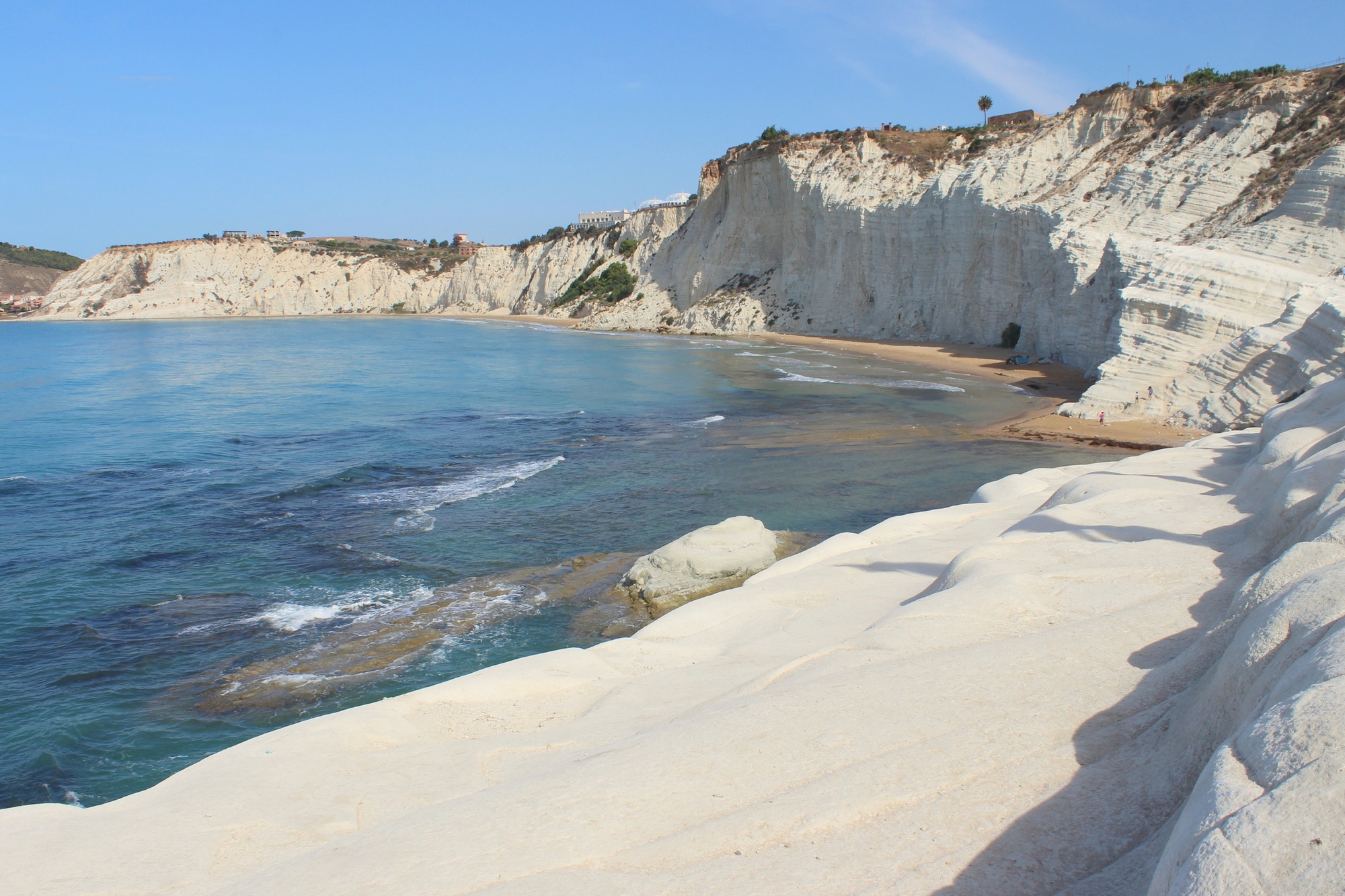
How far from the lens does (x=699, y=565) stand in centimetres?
1226

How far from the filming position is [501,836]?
4.20 metres

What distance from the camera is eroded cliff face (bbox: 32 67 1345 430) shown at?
23.6 m

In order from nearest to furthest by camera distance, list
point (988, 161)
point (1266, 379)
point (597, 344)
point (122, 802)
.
→ 1. point (122, 802)
2. point (1266, 379)
3. point (988, 161)
4. point (597, 344)

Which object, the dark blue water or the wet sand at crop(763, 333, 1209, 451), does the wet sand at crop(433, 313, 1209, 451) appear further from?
the dark blue water

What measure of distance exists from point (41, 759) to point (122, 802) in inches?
171

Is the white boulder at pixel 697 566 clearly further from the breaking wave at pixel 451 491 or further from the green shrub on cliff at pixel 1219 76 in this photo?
the green shrub on cliff at pixel 1219 76

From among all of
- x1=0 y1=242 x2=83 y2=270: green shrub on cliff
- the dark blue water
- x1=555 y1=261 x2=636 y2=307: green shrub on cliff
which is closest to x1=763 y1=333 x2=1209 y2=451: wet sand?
the dark blue water

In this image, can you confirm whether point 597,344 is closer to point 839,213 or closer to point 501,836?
point 839,213

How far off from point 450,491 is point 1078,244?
27566 millimetres

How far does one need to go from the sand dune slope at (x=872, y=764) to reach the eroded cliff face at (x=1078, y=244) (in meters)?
18.0

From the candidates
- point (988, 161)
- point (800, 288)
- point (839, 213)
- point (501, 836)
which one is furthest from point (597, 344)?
point (501, 836)

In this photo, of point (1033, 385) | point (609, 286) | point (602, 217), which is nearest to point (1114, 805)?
point (1033, 385)

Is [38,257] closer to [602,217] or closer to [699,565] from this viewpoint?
[602,217]

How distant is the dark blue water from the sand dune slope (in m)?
3.76
